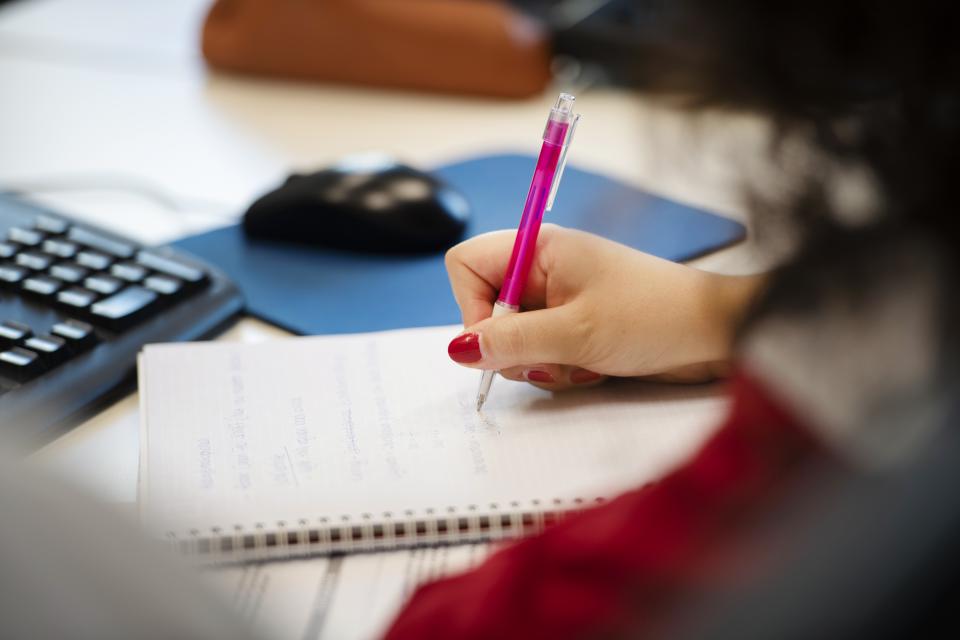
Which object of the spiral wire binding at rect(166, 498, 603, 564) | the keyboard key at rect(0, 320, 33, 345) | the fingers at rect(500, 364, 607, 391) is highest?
the fingers at rect(500, 364, 607, 391)

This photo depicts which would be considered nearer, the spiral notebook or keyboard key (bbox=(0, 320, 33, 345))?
the spiral notebook

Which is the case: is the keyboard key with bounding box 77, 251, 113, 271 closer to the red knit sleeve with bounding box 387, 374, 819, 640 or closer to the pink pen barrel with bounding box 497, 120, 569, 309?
the pink pen barrel with bounding box 497, 120, 569, 309

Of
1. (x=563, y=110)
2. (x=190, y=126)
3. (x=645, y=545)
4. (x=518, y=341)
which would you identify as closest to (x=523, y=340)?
(x=518, y=341)

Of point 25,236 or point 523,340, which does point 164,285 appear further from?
point 523,340

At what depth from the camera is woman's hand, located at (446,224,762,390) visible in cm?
57

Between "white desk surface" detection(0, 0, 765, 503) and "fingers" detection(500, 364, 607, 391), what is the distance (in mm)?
181

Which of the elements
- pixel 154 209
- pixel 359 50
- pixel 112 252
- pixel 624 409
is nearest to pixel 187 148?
pixel 154 209

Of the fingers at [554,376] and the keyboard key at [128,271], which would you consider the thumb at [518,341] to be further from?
the keyboard key at [128,271]

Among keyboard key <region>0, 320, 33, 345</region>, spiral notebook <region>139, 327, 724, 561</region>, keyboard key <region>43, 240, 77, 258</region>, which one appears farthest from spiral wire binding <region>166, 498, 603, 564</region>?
keyboard key <region>43, 240, 77, 258</region>

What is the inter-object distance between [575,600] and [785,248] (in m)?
0.13

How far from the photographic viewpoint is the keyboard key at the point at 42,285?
0.65 m

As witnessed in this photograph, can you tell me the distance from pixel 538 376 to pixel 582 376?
3cm

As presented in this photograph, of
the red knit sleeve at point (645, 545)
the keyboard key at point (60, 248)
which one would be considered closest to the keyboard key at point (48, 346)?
the keyboard key at point (60, 248)

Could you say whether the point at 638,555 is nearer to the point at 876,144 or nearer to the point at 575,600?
the point at 575,600
